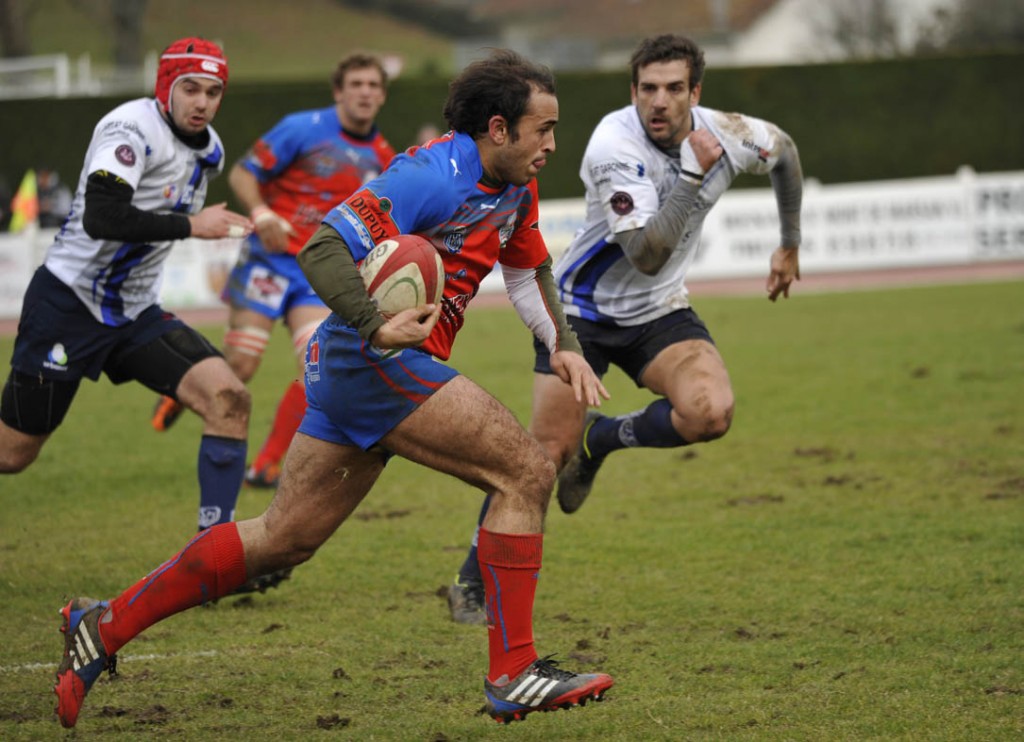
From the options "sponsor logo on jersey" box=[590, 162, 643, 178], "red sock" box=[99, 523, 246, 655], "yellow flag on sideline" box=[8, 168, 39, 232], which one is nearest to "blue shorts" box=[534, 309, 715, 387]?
"sponsor logo on jersey" box=[590, 162, 643, 178]

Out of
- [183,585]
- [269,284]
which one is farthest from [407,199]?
[269,284]

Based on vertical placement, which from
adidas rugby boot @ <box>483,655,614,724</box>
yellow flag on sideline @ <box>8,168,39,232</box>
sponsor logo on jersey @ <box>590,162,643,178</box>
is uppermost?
yellow flag on sideline @ <box>8,168,39,232</box>

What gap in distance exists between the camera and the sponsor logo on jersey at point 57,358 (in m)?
6.07

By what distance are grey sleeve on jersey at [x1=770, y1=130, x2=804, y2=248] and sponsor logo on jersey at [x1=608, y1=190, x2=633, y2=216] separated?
94cm

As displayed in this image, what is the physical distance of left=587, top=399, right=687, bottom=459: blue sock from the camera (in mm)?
6348

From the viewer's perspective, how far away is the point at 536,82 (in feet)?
14.7

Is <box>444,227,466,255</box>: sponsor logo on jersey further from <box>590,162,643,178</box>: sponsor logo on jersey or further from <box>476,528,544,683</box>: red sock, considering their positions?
<box>590,162,643,178</box>: sponsor logo on jersey

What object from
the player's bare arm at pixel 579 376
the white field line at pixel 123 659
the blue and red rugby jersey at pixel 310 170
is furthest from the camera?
the blue and red rugby jersey at pixel 310 170

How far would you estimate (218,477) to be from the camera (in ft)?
20.2

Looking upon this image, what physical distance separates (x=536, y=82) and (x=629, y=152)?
1.69m

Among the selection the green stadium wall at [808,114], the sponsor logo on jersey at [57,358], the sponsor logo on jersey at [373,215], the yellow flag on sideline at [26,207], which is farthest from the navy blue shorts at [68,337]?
the green stadium wall at [808,114]

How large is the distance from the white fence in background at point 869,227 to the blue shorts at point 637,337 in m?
13.8

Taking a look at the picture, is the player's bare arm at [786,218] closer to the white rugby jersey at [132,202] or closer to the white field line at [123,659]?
the white rugby jersey at [132,202]

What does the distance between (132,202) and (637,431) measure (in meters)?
2.49
